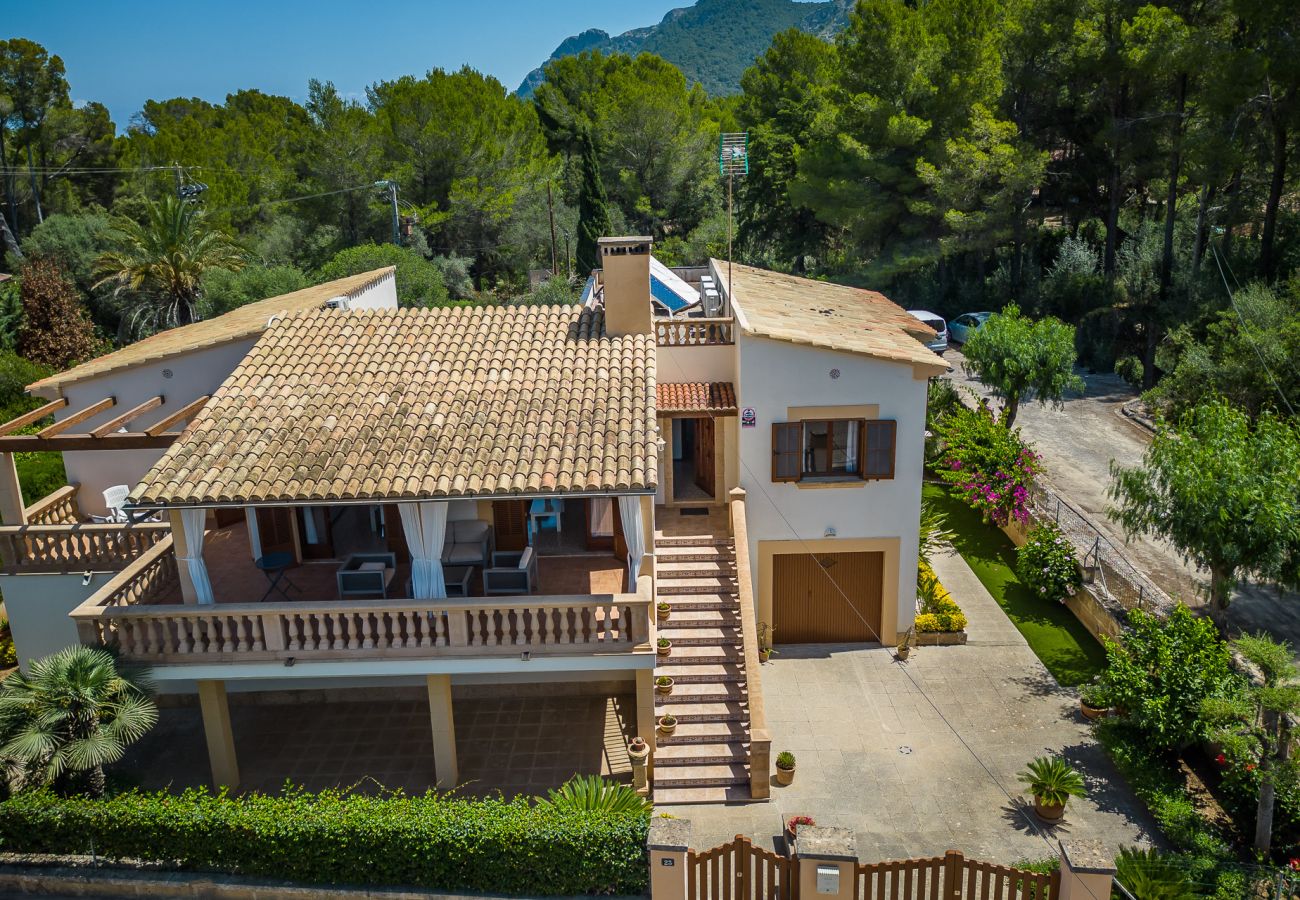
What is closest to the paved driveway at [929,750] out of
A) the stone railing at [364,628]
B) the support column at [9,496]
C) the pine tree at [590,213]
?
the stone railing at [364,628]

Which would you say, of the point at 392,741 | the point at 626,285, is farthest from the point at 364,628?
the point at 626,285

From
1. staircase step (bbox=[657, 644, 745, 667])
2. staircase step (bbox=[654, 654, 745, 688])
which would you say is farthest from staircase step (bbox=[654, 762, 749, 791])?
staircase step (bbox=[657, 644, 745, 667])

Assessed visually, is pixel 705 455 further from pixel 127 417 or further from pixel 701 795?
pixel 127 417

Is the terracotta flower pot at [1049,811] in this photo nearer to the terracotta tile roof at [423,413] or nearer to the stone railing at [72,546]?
the terracotta tile roof at [423,413]

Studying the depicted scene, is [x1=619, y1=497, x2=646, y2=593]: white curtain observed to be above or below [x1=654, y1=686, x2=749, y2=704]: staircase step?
above

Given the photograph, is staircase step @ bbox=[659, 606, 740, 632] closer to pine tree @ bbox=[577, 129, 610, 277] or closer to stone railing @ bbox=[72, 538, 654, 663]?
stone railing @ bbox=[72, 538, 654, 663]

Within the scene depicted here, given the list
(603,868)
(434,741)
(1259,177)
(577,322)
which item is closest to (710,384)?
(577,322)

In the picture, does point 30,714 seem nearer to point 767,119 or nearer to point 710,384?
point 710,384
